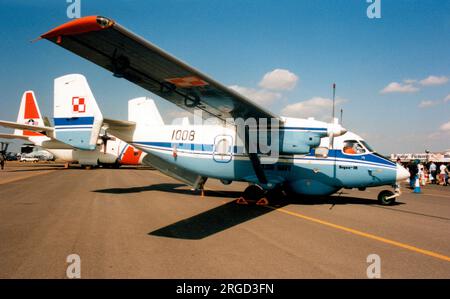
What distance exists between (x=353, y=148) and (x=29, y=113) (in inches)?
1287

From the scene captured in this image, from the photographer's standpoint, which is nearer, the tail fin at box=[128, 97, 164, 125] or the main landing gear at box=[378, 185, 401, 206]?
the main landing gear at box=[378, 185, 401, 206]

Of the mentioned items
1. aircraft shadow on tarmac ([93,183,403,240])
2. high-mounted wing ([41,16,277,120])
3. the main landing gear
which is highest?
high-mounted wing ([41,16,277,120])

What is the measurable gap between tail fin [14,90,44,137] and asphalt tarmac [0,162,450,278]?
24.9 m

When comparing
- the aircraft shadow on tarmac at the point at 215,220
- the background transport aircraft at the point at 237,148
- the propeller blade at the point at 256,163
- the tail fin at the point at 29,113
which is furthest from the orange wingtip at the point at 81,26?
the tail fin at the point at 29,113

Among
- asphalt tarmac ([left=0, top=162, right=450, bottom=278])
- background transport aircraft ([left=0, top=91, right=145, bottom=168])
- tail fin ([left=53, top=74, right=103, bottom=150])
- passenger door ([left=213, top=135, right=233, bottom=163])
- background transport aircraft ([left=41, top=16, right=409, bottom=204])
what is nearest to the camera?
asphalt tarmac ([left=0, top=162, right=450, bottom=278])

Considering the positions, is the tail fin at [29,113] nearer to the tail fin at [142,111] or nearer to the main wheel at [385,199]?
the tail fin at [142,111]

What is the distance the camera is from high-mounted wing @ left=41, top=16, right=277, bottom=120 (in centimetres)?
459

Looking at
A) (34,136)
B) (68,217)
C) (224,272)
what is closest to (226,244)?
(224,272)

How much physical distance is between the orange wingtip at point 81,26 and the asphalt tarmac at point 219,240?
3586 millimetres

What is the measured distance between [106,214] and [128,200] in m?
2.74

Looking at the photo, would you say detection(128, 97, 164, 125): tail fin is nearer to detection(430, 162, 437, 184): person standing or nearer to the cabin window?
the cabin window

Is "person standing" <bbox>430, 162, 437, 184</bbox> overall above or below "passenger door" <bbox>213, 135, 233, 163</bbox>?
below

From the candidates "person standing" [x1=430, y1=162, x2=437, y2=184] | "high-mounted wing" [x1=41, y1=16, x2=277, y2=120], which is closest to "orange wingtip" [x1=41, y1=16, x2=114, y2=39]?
"high-mounted wing" [x1=41, y1=16, x2=277, y2=120]
